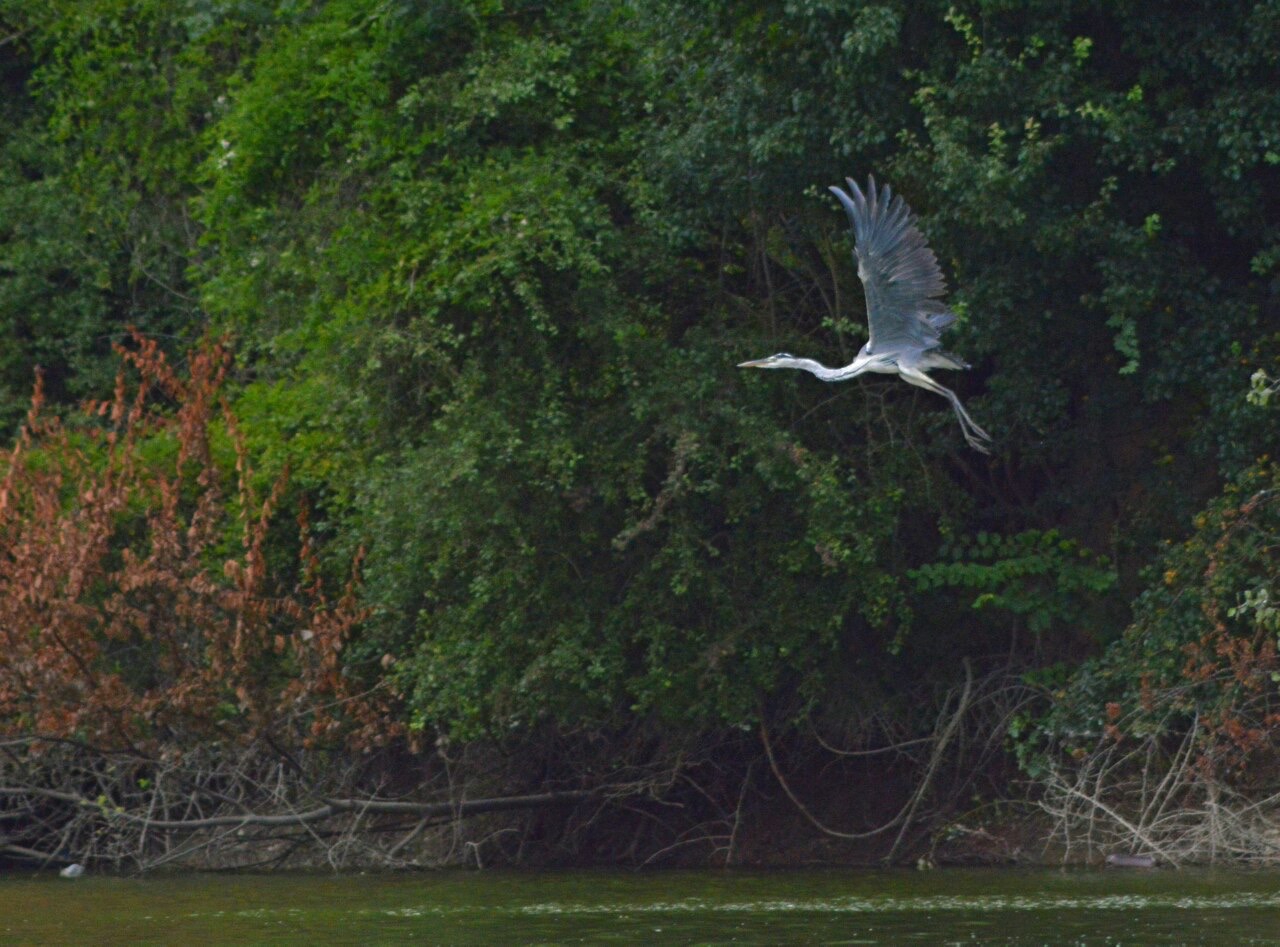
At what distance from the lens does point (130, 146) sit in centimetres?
2109

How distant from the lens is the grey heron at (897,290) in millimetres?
11578

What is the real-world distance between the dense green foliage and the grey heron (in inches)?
58.3

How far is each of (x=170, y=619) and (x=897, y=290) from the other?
258 inches

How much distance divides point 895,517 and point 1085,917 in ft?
13.1

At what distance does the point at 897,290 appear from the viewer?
11711mm

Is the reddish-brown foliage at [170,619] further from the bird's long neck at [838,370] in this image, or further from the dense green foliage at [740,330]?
the bird's long neck at [838,370]

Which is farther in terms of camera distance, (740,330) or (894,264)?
(740,330)

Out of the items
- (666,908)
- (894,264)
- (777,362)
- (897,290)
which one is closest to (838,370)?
(777,362)

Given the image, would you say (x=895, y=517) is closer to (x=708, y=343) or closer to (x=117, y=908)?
(x=708, y=343)

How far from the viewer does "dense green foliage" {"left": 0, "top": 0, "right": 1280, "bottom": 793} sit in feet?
44.0

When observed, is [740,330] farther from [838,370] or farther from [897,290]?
[897,290]

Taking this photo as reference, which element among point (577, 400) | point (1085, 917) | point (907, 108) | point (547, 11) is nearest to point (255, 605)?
point (577, 400)

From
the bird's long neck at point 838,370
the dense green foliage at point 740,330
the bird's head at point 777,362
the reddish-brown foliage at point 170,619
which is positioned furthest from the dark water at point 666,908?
the bird's head at point 777,362

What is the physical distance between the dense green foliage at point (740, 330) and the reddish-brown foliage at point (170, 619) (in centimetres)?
46
